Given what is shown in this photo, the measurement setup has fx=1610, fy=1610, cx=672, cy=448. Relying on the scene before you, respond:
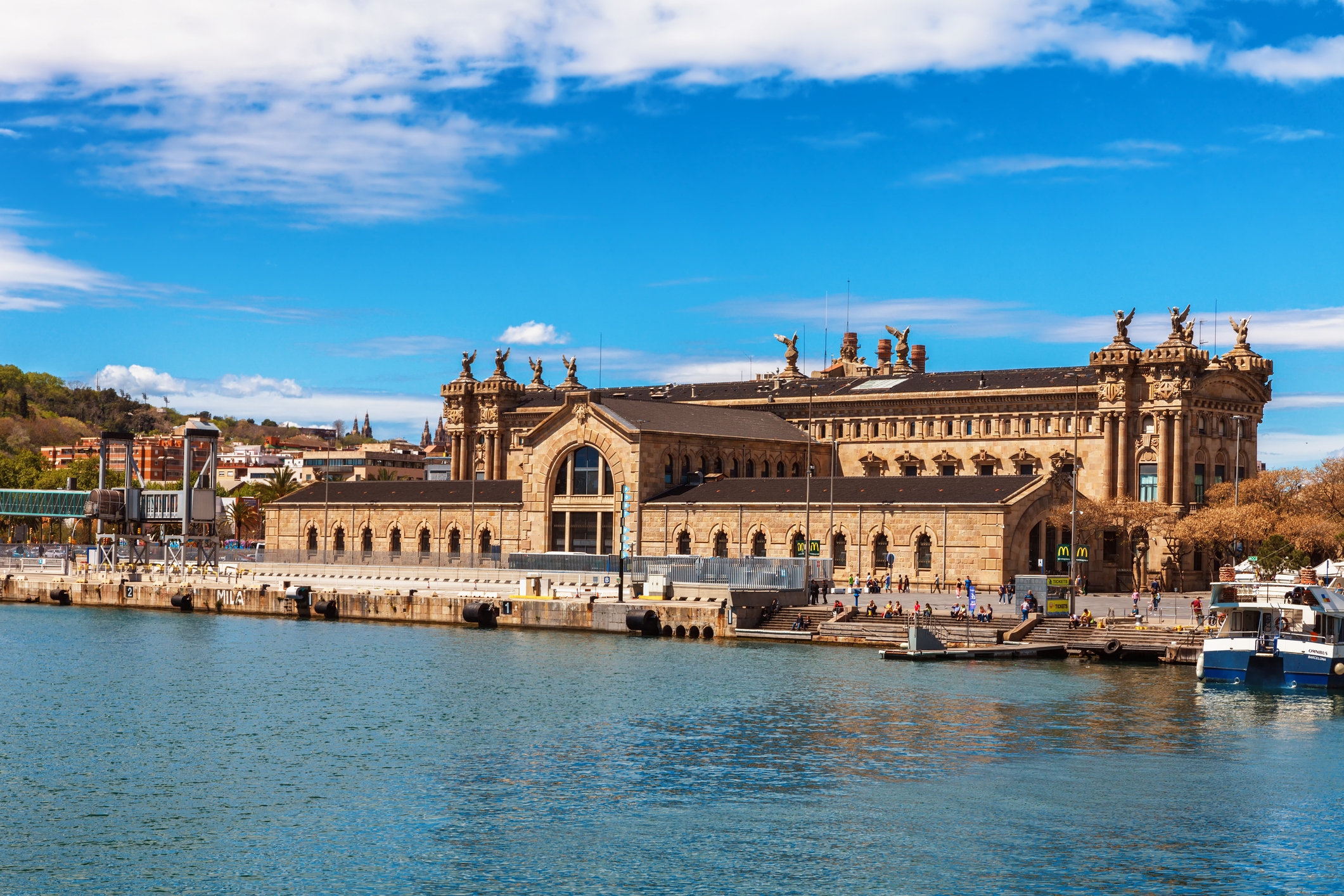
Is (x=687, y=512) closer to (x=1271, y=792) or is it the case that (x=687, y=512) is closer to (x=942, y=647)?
(x=942, y=647)

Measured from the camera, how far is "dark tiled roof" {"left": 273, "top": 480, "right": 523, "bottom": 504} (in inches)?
4493

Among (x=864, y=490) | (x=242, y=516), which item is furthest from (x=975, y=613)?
(x=242, y=516)

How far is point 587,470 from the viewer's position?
106m

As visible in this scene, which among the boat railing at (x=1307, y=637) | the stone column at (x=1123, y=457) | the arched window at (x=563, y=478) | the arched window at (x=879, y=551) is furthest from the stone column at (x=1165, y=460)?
the arched window at (x=563, y=478)

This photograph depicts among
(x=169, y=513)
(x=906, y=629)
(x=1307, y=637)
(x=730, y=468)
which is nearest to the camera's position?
(x=1307, y=637)

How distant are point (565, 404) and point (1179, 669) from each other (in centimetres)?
4872

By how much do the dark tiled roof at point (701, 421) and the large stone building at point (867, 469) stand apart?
0.22 metres

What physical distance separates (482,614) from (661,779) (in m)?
47.9

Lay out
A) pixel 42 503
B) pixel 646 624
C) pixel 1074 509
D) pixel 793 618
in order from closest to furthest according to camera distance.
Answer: pixel 1074 509
pixel 793 618
pixel 646 624
pixel 42 503

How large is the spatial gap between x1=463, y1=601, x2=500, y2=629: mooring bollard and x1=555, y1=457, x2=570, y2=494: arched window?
18679 mm

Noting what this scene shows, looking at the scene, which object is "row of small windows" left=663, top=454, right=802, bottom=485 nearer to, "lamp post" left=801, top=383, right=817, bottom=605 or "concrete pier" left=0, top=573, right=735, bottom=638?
"lamp post" left=801, top=383, right=817, bottom=605

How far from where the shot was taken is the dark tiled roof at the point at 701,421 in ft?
343

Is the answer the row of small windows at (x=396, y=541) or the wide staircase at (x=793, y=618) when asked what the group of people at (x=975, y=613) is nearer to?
the wide staircase at (x=793, y=618)

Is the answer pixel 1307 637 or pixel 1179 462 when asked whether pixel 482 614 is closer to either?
pixel 1179 462
